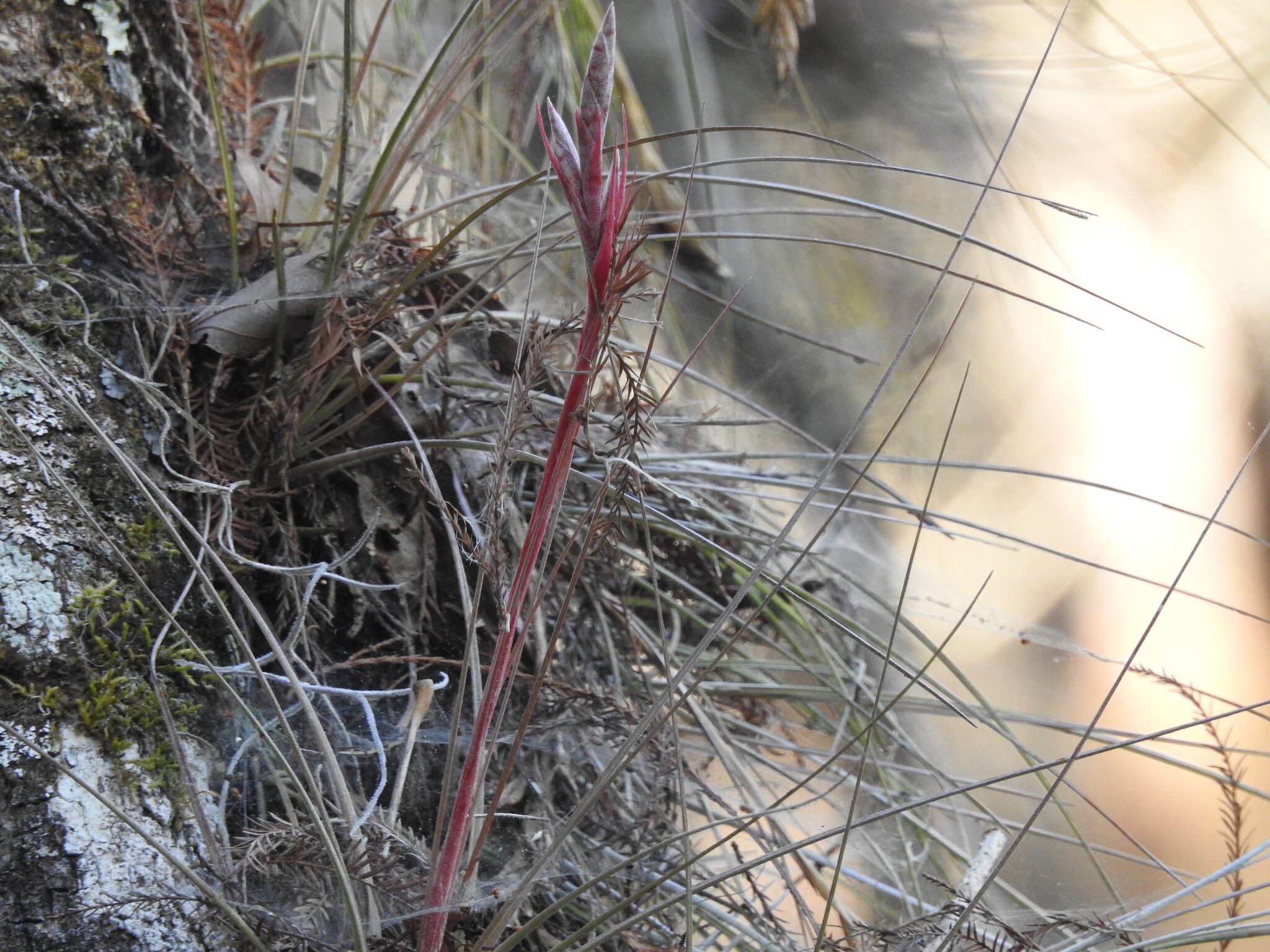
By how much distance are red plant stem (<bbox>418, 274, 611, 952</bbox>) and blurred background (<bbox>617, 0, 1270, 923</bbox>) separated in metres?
0.69

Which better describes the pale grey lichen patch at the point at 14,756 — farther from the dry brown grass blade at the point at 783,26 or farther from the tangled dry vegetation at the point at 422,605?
the dry brown grass blade at the point at 783,26

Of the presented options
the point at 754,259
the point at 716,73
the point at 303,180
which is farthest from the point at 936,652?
the point at 716,73

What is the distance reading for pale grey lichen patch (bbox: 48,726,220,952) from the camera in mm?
274

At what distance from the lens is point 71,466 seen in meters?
0.36

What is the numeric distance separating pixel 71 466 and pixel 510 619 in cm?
26

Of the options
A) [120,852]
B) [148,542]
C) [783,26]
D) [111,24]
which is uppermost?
[783,26]

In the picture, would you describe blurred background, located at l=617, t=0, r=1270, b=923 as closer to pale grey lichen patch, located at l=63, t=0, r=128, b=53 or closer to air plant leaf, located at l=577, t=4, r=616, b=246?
pale grey lichen patch, located at l=63, t=0, r=128, b=53

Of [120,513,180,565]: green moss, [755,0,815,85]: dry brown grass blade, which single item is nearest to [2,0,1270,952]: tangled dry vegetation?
[120,513,180,565]: green moss

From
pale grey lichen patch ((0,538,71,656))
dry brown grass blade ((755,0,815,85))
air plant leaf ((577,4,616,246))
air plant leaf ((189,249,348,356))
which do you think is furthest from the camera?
dry brown grass blade ((755,0,815,85))

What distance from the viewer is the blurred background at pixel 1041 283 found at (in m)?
0.94

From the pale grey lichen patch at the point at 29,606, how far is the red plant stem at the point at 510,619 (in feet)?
0.62

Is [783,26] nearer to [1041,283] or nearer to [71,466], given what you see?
[1041,283]

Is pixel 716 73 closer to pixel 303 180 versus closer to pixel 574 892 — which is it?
pixel 303 180

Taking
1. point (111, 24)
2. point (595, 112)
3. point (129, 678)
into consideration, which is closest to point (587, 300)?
point (595, 112)
